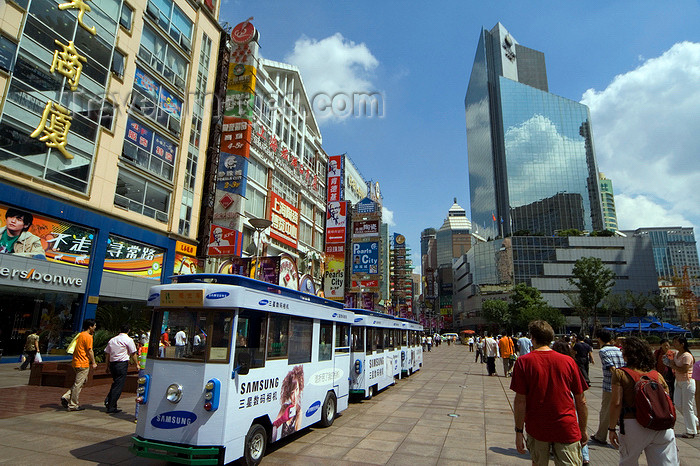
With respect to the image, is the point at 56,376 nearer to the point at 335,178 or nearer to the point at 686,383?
the point at 686,383

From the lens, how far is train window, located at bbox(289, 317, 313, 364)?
7129 mm

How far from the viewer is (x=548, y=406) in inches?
138

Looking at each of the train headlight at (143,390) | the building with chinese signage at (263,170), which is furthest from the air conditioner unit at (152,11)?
the train headlight at (143,390)

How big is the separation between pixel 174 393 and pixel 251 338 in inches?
49.6

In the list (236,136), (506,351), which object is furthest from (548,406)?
(236,136)

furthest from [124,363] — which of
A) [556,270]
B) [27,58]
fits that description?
[556,270]

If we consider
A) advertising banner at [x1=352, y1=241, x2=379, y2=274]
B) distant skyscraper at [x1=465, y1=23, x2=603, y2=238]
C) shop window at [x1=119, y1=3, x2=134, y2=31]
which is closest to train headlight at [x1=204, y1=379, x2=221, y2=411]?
shop window at [x1=119, y1=3, x2=134, y2=31]

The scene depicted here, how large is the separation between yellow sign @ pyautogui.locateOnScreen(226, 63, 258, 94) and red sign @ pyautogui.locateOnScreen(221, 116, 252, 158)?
6.39 feet

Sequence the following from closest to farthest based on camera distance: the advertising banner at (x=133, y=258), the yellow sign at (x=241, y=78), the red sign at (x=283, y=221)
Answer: the advertising banner at (x=133, y=258) < the yellow sign at (x=241, y=78) < the red sign at (x=283, y=221)

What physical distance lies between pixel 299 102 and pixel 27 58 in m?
27.8

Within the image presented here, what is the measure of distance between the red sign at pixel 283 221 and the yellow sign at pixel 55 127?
1611 centimetres

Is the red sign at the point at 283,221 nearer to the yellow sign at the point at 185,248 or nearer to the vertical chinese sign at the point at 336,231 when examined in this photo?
the vertical chinese sign at the point at 336,231

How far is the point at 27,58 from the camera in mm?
15992

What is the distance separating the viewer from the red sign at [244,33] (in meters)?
25.7
